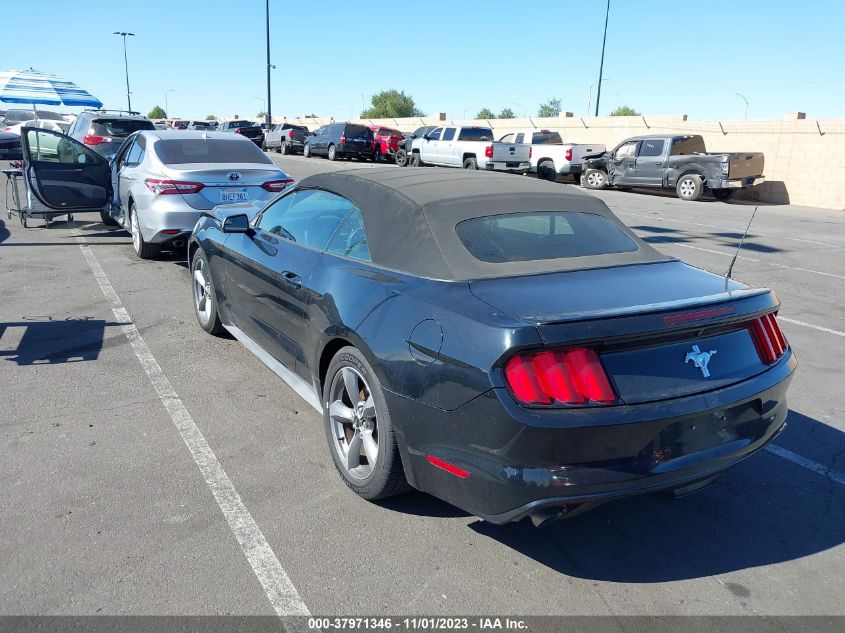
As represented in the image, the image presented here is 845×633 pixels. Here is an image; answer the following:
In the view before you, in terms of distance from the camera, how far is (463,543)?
10.4ft

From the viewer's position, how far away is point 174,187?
8.15 m

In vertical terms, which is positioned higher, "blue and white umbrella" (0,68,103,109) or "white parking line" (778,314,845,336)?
"blue and white umbrella" (0,68,103,109)

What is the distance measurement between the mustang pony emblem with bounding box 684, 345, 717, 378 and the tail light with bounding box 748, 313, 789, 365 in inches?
15.3

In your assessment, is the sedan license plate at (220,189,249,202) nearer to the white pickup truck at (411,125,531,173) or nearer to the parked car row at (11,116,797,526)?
the parked car row at (11,116,797,526)

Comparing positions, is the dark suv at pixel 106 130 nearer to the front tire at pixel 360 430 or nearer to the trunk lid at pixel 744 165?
the front tire at pixel 360 430

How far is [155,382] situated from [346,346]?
7.01ft

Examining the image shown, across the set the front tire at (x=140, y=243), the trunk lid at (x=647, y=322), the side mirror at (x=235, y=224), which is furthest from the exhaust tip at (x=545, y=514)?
the front tire at (x=140, y=243)

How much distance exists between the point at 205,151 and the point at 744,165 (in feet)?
50.9

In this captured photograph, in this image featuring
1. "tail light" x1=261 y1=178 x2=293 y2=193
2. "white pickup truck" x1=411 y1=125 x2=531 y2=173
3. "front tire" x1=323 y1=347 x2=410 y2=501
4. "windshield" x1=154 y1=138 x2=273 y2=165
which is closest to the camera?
"front tire" x1=323 y1=347 x2=410 y2=501

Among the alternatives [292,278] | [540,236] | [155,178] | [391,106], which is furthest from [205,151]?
[391,106]

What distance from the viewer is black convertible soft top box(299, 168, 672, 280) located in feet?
10.9

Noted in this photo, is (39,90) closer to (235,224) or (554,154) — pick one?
(554,154)

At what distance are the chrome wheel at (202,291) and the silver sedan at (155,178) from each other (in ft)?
5.24

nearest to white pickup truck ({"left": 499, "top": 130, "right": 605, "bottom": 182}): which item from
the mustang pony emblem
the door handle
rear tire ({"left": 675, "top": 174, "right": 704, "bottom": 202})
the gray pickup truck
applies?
the gray pickup truck
